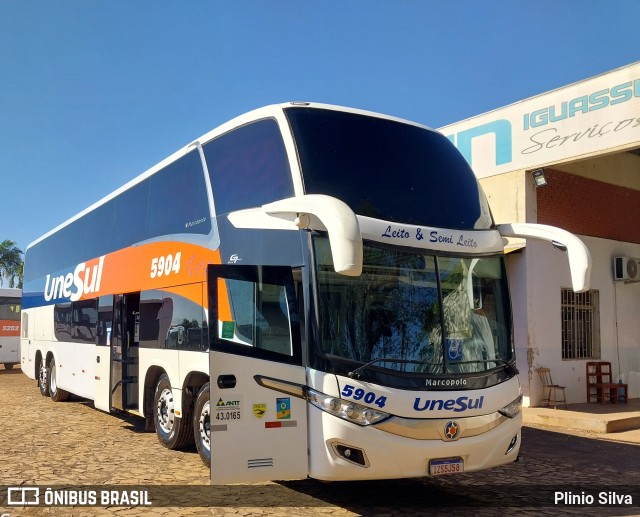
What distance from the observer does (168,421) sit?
8.84m

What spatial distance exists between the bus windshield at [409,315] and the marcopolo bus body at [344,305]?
0.01 metres

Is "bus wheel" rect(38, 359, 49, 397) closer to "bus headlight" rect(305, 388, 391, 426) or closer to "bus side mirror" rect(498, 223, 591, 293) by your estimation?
"bus headlight" rect(305, 388, 391, 426)

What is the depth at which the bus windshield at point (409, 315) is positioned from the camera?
19.6ft

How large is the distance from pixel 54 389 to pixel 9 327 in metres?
13.7

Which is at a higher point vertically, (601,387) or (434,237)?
(434,237)

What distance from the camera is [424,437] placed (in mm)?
5926

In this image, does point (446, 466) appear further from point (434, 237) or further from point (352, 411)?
point (434, 237)

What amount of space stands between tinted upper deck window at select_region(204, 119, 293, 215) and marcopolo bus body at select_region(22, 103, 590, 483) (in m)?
0.02

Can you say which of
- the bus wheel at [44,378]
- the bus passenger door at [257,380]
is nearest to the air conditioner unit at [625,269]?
the bus passenger door at [257,380]

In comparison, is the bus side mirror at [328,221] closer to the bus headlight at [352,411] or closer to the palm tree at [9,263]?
the bus headlight at [352,411]

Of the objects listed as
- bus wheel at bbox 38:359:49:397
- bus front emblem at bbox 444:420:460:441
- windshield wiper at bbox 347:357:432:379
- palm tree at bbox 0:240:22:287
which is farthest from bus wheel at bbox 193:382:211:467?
palm tree at bbox 0:240:22:287

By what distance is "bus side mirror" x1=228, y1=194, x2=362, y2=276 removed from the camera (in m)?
4.98

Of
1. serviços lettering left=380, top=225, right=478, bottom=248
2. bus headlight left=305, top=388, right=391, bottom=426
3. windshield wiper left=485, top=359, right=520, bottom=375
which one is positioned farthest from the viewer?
windshield wiper left=485, top=359, right=520, bottom=375

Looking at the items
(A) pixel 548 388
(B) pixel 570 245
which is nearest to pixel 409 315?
(B) pixel 570 245
